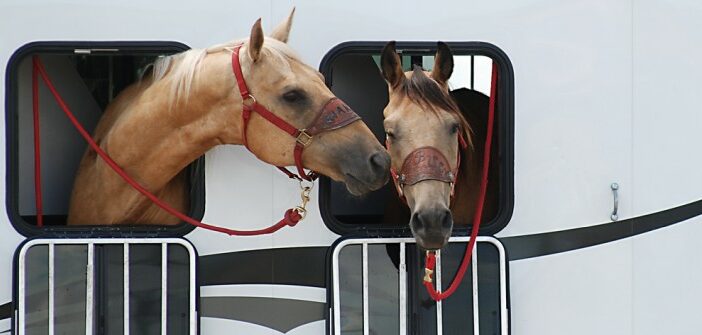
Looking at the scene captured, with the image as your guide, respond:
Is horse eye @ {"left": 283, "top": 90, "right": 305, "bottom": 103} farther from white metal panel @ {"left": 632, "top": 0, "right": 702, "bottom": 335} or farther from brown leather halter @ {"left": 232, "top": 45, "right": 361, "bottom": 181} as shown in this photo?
white metal panel @ {"left": 632, "top": 0, "right": 702, "bottom": 335}

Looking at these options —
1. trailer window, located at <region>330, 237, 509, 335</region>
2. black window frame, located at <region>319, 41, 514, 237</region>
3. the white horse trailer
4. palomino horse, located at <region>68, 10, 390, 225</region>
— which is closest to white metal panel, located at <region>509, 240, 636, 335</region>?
the white horse trailer

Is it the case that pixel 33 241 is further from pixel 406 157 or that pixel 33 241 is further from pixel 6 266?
pixel 406 157

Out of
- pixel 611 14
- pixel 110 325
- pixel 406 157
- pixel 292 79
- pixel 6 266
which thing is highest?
pixel 611 14

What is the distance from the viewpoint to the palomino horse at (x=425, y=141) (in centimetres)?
301

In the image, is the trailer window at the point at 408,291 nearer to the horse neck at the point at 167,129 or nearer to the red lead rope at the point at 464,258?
the red lead rope at the point at 464,258

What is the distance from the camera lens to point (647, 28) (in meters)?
3.48

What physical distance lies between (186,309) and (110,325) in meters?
0.26

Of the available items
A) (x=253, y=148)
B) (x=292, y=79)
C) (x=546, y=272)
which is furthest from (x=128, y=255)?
(x=546, y=272)

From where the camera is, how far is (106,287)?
3295 mm

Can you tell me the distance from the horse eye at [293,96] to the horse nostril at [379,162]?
0.30 meters

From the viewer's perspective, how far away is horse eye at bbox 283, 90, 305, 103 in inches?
121

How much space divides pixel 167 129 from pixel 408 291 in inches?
39.2

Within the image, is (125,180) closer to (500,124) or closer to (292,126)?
(292,126)

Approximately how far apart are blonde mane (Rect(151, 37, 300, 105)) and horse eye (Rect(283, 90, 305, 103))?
8cm
